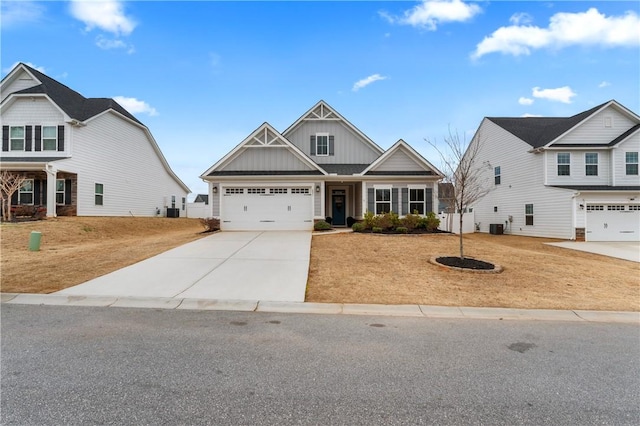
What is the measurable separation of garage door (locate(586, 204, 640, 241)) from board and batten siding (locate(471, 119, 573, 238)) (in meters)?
1.37

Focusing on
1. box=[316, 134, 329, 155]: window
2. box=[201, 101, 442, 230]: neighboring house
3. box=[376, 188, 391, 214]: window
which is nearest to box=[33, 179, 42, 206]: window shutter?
box=[201, 101, 442, 230]: neighboring house

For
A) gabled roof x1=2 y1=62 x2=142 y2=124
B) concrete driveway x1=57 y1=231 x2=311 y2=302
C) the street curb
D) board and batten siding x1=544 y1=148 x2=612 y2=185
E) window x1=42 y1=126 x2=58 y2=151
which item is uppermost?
gabled roof x1=2 y1=62 x2=142 y2=124

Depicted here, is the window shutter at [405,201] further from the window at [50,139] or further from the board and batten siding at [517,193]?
the window at [50,139]

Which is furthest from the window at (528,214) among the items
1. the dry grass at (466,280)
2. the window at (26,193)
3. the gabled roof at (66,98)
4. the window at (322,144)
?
the window at (26,193)

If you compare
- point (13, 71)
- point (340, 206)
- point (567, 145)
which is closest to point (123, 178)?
point (13, 71)

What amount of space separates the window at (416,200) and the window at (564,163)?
9.44m

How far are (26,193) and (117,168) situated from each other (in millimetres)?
5214

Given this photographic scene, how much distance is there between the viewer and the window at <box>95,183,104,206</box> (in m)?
21.7

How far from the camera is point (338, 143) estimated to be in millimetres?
22312

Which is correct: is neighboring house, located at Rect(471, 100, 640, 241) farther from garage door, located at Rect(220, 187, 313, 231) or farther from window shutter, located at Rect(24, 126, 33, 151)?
window shutter, located at Rect(24, 126, 33, 151)

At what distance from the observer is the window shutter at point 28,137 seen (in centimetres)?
2002

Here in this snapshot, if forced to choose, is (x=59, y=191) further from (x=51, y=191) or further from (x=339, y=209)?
(x=339, y=209)

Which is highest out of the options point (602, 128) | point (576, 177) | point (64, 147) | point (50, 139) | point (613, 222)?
point (602, 128)

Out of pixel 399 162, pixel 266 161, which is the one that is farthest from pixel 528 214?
pixel 266 161
